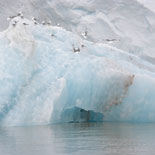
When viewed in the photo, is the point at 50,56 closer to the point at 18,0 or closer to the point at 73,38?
the point at 73,38

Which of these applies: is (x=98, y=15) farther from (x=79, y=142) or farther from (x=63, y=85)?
(x=79, y=142)

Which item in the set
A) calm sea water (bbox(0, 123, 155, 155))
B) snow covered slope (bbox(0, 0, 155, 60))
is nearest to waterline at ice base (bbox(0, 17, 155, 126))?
calm sea water (bbox(0, 123, 155, 155))

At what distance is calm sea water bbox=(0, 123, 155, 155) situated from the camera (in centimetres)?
603

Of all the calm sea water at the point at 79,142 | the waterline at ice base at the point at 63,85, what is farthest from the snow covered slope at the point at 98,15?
the calm sea water at the point at 79,142

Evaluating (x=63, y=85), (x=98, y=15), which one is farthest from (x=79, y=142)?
(x=98, y=15)

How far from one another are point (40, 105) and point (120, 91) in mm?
1752

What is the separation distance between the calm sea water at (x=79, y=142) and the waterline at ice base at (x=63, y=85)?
1.57m

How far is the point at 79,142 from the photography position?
690cm

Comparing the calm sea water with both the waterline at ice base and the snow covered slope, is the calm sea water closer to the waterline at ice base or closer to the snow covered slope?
the waterline at ice base

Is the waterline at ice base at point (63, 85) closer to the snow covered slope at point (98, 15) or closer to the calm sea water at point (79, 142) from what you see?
the calm sea water at point (79, 142)

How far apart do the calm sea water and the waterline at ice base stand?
1573mm

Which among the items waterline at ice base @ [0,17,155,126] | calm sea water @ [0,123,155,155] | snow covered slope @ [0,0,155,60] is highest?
snow covered slope @ [0,0,155,60]

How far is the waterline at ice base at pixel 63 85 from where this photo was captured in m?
10.3

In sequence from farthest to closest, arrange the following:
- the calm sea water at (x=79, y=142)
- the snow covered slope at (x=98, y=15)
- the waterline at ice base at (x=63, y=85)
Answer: the snow covered slope at (x=98, y=15)
the waterline at ice base at (x=63, y=85)
the calm sea water at (x=79, y=142)
